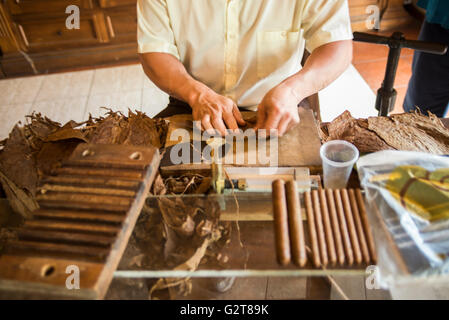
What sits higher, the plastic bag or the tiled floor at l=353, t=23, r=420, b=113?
the plastic bag

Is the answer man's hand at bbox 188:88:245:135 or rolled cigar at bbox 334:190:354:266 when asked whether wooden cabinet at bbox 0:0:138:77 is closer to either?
man's hand at bbox 188:88:245:135

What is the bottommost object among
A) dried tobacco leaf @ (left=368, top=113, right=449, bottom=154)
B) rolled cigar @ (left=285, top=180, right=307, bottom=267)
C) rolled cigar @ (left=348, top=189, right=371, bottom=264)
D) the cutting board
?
dried tobacco leaf @ (left=368, top=113, right=449, bottom=154)

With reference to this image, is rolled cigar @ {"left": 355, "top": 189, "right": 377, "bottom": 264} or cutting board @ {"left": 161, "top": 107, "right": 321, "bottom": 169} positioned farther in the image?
cutting board @ {"left": 161, "top": 107, "right": 321, "bottom": 169}

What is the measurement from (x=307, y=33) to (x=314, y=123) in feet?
2.36

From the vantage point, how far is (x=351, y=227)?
0.86 metres

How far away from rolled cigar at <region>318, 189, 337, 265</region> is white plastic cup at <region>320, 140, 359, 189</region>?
0.21 metres

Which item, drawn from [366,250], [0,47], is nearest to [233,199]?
[366,250]

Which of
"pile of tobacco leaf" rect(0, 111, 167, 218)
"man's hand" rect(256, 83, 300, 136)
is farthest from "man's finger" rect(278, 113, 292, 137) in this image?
"pile of tobacco leaf" rect(0, 111, 167, 218)

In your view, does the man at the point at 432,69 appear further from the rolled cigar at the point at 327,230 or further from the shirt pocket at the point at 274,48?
the rolled cigar at the point at 327,230

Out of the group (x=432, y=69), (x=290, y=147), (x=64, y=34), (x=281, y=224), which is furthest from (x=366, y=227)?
(x=64, y=34)

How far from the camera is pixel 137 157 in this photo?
3.12ft

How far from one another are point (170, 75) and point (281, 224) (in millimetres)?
1214

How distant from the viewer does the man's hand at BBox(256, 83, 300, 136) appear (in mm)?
1355

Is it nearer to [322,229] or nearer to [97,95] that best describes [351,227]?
[322,229]
